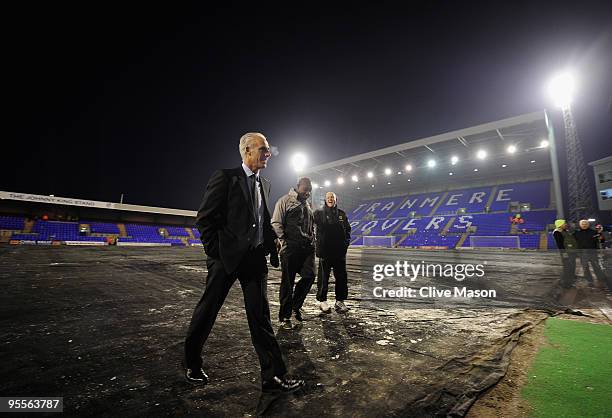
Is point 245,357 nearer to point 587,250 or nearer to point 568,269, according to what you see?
point 587,250

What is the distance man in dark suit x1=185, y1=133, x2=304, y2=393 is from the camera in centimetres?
183

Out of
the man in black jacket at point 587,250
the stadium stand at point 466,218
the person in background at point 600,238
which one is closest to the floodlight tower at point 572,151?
the stadium stand at point 466,218

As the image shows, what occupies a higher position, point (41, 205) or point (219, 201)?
point (41, 205)

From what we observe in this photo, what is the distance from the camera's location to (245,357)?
2330 millimetres

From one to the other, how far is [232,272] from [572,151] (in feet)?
110

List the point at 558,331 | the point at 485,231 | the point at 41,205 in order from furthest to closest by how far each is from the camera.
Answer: the point at 41,205 → the point at 485,231 → the point at 558,331

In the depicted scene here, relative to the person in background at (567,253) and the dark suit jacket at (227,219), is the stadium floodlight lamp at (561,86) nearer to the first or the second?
the person in background at (567,253)

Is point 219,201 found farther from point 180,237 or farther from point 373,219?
point 180,237

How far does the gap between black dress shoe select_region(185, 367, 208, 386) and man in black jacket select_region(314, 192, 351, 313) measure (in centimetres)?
222

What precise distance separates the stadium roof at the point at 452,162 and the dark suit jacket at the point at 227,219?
26.8m

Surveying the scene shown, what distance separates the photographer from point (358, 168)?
109ft

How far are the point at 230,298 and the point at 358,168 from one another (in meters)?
30.4

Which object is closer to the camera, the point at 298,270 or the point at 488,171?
the point at 298,270

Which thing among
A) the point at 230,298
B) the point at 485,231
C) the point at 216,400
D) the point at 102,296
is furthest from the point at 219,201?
the point at 485,231
